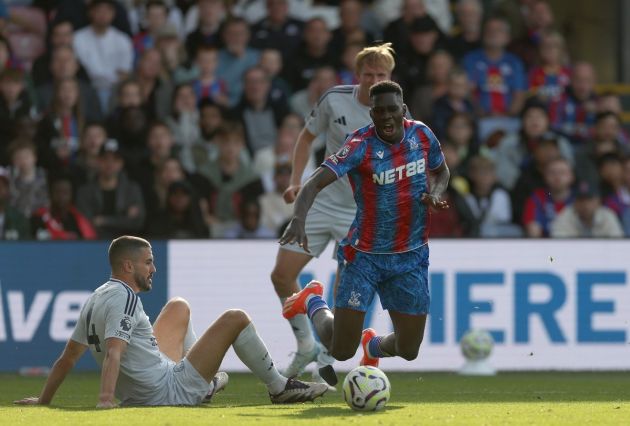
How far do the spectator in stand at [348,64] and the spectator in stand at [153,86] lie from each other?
75.7 inches

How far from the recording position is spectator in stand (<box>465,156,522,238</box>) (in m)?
14.4

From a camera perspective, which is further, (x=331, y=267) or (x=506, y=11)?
(x=506, y=11)

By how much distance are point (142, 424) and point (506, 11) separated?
11.3 meters

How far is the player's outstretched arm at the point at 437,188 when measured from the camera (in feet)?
27.1

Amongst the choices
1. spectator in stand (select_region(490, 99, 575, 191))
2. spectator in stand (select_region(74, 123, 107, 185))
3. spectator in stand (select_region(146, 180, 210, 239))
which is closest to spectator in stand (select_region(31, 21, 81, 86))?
spectator in stand (select_region(74, 123, 107, 185))

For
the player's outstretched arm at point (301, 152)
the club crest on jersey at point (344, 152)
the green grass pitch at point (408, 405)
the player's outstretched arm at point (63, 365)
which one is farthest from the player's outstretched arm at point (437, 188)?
the player's outstretched arm at point (63, 365)

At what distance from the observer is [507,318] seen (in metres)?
12.4

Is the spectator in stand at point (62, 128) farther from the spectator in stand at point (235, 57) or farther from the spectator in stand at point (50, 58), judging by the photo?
the spectator in stand at point (235, 57)

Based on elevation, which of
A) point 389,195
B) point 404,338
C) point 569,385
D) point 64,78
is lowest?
point 569,385

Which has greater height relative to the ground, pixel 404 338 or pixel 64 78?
pixel 64 78

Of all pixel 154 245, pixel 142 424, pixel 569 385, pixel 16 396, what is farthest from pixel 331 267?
pixel 142 424

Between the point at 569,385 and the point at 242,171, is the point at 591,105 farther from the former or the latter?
the point at 569,385

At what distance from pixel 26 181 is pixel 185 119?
2.07m

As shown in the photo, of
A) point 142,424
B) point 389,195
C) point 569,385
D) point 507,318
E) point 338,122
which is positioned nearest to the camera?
point 142,424
